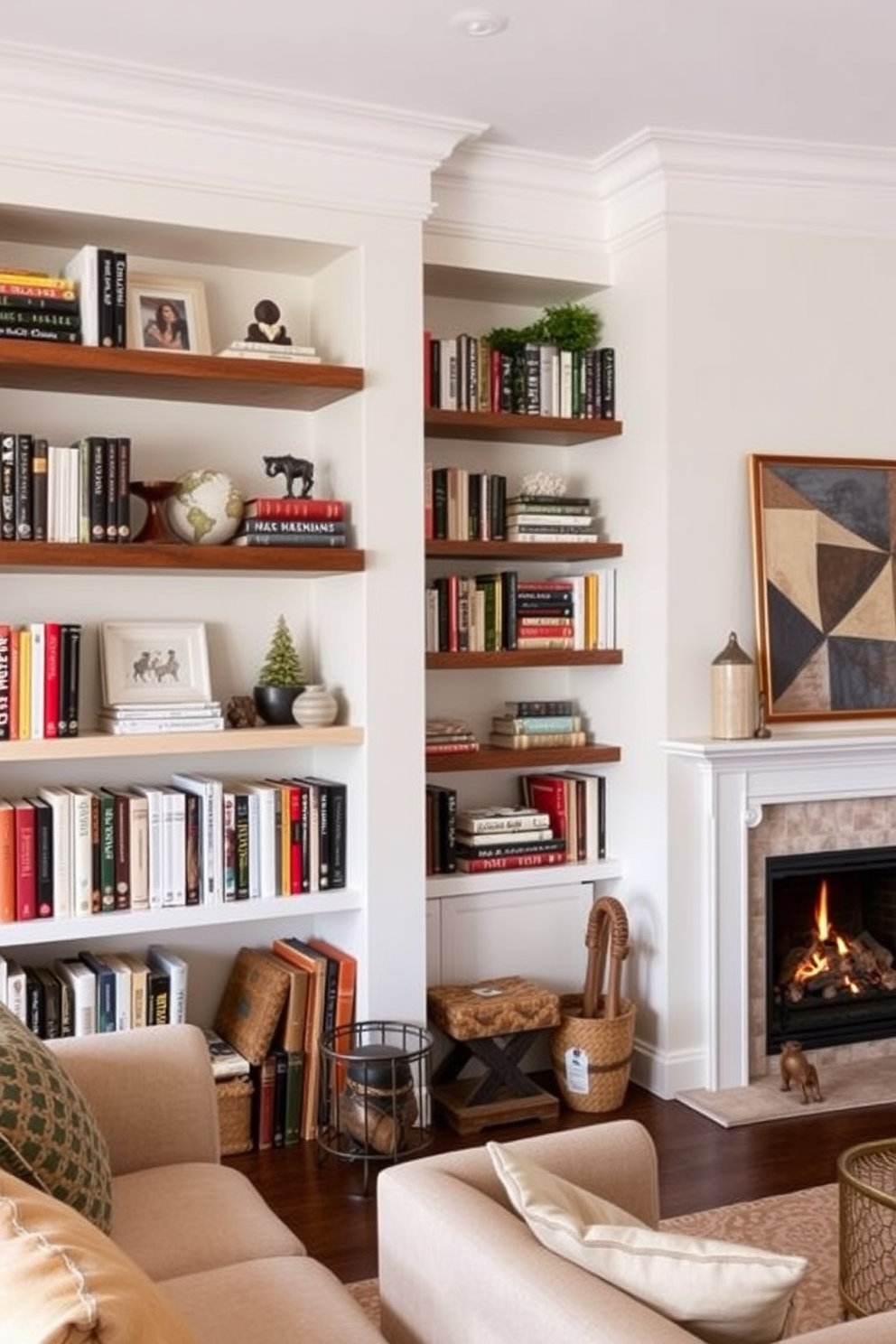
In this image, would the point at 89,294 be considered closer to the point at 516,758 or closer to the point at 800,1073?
the point at 516,758

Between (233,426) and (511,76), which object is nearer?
(511,76)

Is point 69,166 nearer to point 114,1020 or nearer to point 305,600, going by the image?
point 305,600

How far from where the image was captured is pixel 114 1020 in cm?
344

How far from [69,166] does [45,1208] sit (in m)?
2.62

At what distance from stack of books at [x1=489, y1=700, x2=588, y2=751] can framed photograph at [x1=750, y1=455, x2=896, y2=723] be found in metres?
0.61

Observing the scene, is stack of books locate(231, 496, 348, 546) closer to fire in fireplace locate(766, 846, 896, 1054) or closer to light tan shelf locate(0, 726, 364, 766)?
light tan shelf locate(0, 726, 364, 766)

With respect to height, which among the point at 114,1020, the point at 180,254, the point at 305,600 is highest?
the point at 180,254

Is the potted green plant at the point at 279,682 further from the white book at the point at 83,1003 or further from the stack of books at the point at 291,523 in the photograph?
the white book at the point at 83,1003

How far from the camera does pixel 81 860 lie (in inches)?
134

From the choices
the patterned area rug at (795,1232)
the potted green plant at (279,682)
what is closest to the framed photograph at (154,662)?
the potted green plant at (279,682)

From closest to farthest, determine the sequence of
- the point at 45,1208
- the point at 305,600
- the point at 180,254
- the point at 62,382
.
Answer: the point at 45,1208 → the point at 62,382 → the point at 180,254 → the point at 305,600

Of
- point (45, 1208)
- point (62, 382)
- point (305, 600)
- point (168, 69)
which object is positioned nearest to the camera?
point (45, 1208)

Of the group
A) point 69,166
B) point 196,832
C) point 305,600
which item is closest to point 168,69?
point 69,166

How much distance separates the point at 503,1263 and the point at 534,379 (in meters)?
3.02
